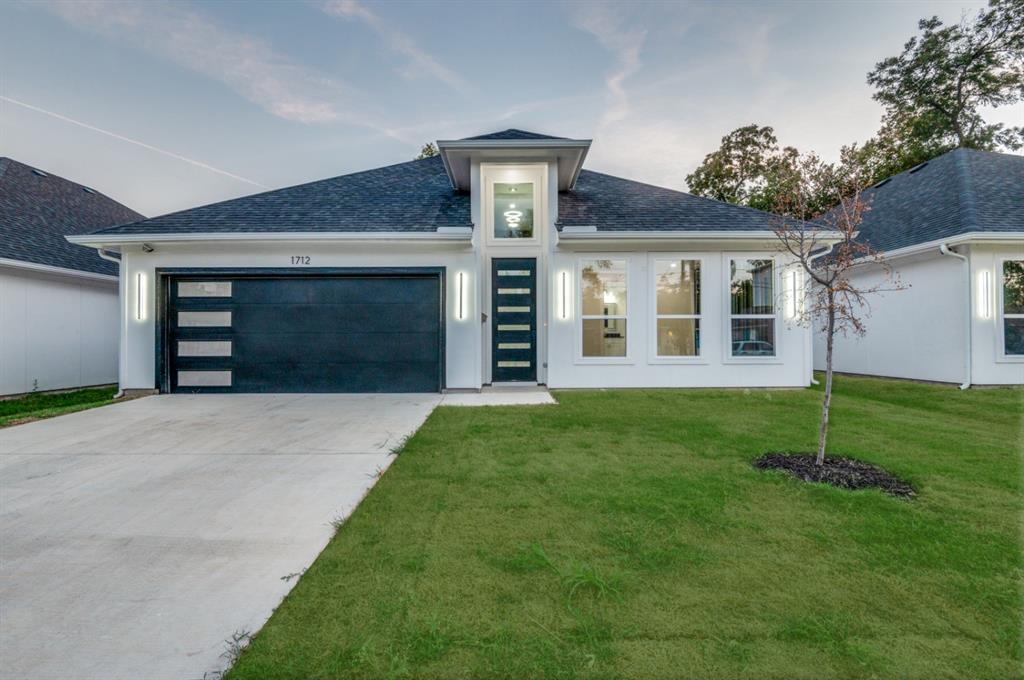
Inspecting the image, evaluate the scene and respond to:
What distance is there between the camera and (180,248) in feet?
25.7

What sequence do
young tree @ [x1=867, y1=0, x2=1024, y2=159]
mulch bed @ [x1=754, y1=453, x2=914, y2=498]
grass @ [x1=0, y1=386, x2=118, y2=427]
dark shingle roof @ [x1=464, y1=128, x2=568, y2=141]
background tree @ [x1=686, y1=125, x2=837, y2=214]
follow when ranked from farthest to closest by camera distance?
background tree @ [x1=686, y1=125, x2=837, y2=214] → young tree @ [x1=867, y1=0, x2=1024, y2=159] → dark shingle roof @ [x1=464, y1=128, x2=568, y2=141] → grass @ [x1=0, y1=386, x2=118, y2=427] → mulch bed @ [x1=754, y1=453, x2=914, y2=498]

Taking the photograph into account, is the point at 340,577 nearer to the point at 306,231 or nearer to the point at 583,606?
the point at 583,606

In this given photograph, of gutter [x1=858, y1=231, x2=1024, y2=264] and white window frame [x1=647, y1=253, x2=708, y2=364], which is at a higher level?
gutter [x1=858, y1=231, x2=1024, y2=264]

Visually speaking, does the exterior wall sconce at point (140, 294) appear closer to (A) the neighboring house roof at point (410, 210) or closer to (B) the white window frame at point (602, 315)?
(A) the neighboring house roof at point (410, 210)

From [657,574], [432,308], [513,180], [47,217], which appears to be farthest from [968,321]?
[47,217]

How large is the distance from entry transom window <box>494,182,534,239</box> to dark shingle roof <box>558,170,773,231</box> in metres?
0.64

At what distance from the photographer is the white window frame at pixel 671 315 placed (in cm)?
800

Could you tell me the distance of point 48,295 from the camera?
355 inches

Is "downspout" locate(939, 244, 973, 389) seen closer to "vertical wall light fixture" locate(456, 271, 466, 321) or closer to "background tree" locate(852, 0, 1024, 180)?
"vertical wall light fixture" locate(456, 271, 466, 321)

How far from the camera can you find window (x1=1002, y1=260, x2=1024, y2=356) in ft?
26.6

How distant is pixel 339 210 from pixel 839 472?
8543mm

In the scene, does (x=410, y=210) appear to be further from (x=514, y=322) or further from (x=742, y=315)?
(x=742, y=315)

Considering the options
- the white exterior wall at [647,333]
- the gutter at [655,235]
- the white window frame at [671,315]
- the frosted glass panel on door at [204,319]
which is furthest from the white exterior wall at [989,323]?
the frosted glass panel on door at [204,319]

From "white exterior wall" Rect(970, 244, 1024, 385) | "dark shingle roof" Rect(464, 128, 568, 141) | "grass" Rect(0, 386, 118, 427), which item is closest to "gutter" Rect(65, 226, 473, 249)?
"dark shingle roof" Rect(464, 128, 568, 141)
